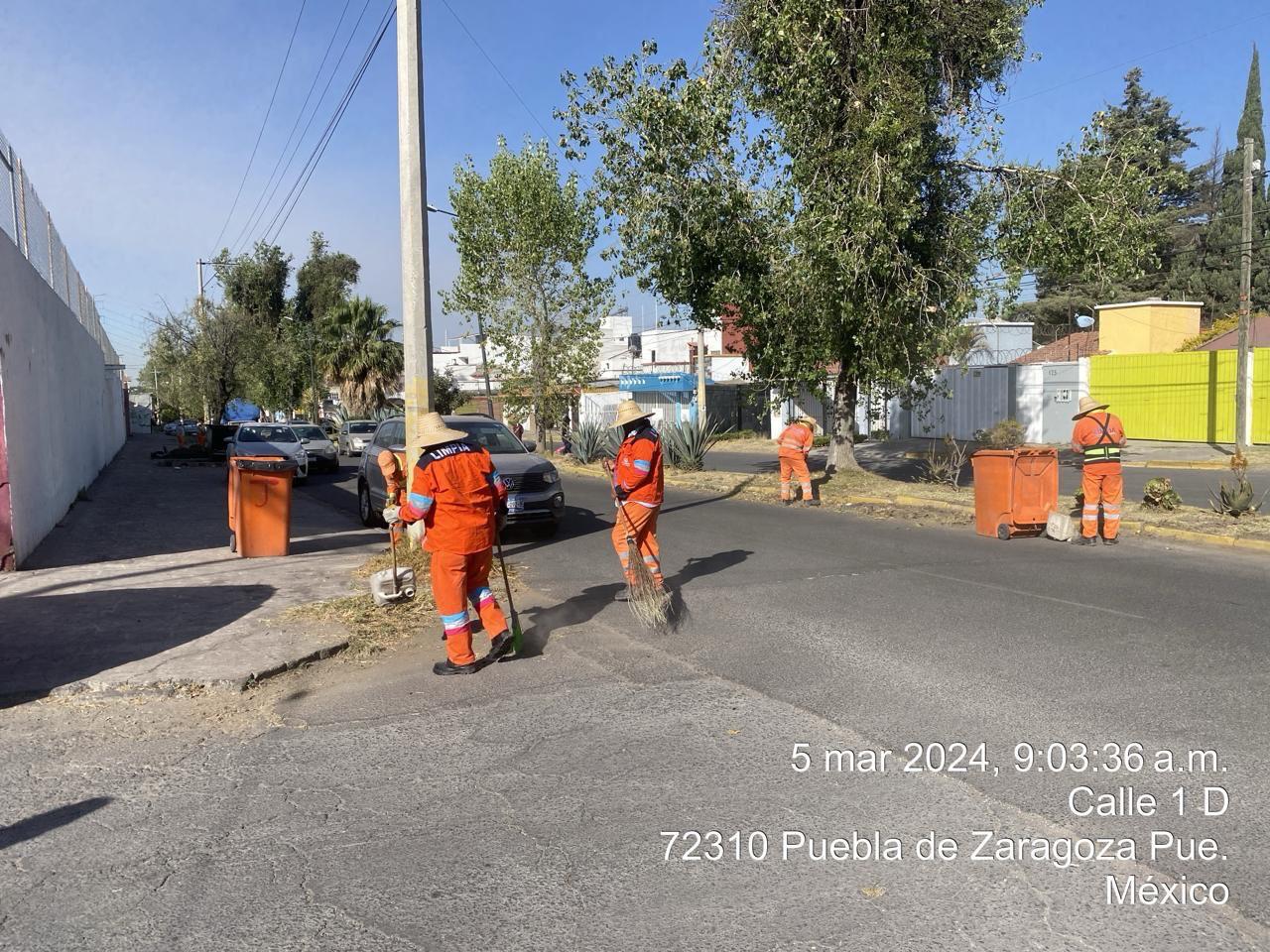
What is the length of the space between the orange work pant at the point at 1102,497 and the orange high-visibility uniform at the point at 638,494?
225 inches

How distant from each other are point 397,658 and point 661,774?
298 centimetres

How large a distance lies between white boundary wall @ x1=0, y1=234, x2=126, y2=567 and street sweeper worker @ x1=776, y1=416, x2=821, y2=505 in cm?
1020

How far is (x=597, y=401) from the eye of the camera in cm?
4400

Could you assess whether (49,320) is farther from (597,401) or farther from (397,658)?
(597,401)

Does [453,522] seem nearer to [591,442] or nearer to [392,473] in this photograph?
[392,473]

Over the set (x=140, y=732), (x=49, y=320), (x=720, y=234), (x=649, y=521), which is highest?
(x=720, y=234)

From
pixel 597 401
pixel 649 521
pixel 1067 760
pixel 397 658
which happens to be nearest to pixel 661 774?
pixel 1067 760

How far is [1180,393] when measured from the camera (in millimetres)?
28328

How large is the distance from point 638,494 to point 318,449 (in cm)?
2042

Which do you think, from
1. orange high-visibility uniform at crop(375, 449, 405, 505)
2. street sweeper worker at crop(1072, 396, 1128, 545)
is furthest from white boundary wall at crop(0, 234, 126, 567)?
street sweeper worker at crop(1072, 396, 1128, 545)

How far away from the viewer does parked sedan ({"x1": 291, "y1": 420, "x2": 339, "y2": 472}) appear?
86.3ft

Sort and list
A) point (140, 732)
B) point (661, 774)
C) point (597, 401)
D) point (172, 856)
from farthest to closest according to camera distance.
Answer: point (597, 401)
point (140, 732)
point (661, 774)
point (172, 856)

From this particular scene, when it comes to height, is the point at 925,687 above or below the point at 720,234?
below

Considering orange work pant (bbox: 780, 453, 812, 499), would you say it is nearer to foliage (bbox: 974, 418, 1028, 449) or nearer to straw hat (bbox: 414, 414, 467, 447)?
foliage (bbox: 974, 418, 1028, 449)
